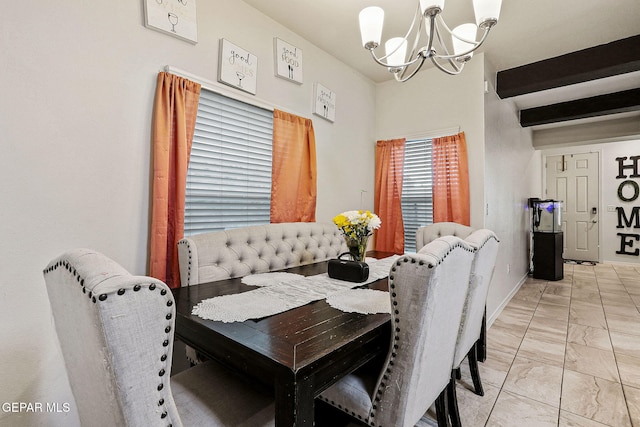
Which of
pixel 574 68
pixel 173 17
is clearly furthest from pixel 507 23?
pixel 173 17

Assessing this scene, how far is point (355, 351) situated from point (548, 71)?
143 inches

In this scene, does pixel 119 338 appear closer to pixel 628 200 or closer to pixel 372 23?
pixel 372 23

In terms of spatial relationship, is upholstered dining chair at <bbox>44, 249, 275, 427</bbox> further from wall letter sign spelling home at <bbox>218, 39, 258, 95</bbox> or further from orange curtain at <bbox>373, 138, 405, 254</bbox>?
orange curtain at <bbox>373, 138, 405, 254</bbox>

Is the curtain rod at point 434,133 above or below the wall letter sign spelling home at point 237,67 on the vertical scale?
below

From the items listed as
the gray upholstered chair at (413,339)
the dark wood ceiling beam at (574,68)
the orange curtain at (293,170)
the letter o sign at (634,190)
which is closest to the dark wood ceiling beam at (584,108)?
the dark wood ceiling beam at (574,68)

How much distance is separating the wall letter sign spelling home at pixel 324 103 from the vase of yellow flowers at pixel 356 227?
1.42m

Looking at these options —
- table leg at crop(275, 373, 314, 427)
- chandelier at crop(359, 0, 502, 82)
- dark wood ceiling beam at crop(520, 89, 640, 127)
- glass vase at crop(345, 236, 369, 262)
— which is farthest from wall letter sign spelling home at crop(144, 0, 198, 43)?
dark wood ceiling beam at crop(520, 89, 640, 127)

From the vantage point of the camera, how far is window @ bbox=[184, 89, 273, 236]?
2066 mm

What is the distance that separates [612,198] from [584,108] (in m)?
3.21

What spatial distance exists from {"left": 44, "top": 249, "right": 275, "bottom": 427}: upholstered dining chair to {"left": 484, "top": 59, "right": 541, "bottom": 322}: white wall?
3079 mm

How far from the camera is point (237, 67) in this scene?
221 centimetres

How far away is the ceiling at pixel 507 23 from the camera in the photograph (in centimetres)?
228

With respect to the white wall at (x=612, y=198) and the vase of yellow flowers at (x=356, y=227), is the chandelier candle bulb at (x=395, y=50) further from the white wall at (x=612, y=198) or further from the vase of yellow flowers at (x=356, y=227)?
the white wall at (x=612, y=198)

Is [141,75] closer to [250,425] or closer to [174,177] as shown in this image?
[174,177]
